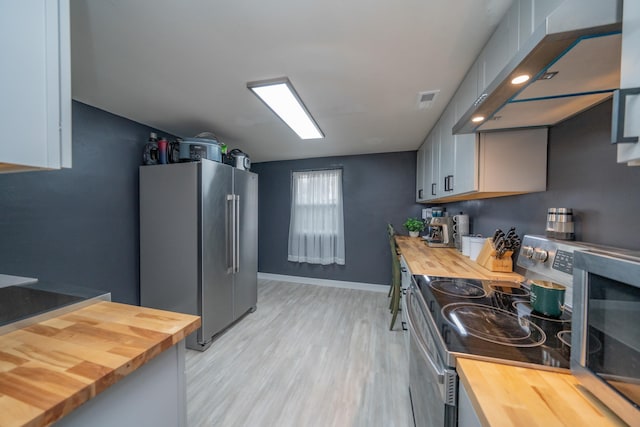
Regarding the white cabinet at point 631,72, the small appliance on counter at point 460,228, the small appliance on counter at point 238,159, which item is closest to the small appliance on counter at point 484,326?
the white cabinet at point 631,72

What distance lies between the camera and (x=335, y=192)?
3.81 meters

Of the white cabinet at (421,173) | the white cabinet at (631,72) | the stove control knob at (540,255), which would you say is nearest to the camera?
the white cabinet at (631,72)

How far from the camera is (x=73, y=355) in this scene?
0.63m

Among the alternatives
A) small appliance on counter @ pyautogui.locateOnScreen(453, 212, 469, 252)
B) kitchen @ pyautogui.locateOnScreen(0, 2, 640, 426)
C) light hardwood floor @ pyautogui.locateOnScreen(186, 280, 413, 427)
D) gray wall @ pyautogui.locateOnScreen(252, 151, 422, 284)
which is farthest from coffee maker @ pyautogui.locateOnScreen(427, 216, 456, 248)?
light hardwood floor @ pyautogui.locateOnScreen(186, 280, 413, 427)

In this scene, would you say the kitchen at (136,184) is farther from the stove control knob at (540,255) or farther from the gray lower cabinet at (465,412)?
the gray lower cabinet at (465,412)

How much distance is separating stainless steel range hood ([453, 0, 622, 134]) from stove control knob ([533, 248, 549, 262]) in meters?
0.69

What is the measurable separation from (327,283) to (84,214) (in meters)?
3.19

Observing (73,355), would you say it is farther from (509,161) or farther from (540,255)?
(509,161)

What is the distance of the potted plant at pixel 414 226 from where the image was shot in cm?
335

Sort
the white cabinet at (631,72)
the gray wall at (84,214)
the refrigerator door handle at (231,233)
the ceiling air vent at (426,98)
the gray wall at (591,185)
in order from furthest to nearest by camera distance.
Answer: the refrigerator door handle at (231,233) < the ceiling air vent at (426,98) < the gray wall at (84,214) < the gray wall at (591,185) < the white cabinet at (631,72)

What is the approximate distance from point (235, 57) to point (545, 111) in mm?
1661

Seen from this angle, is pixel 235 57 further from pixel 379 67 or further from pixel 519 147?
pixel 519 147

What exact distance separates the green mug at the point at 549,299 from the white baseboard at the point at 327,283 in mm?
2823

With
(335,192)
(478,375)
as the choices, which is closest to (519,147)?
(478,375)
